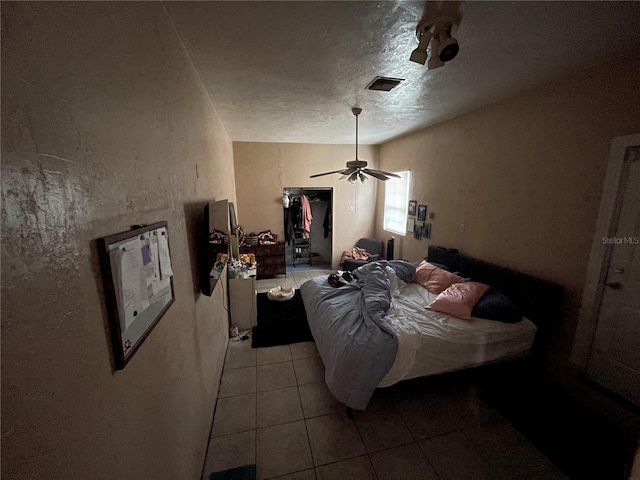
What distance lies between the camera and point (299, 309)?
11.7 ft

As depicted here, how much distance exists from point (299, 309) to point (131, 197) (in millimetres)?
2993

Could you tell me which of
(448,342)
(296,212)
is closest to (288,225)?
(296,212)

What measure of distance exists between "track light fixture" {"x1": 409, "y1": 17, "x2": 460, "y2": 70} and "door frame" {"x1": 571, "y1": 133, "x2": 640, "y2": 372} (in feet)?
4.98

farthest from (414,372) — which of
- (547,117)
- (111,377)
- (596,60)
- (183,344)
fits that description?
(596,60)

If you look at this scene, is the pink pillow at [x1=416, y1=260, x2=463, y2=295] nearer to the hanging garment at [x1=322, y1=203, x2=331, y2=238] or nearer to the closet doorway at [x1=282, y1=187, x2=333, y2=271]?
the closet doorway at [x1=282, y1=187, x2=333, y2=271]

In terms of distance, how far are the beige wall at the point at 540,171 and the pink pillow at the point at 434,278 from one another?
49cm

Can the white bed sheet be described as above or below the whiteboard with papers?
below

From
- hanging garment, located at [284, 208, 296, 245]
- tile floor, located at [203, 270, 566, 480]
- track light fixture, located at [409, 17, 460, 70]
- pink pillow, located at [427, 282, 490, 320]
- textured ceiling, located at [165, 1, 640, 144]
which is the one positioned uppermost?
textured ceiling, located at [165, 1, 640, 144]

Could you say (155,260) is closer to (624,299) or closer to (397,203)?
(624,299)

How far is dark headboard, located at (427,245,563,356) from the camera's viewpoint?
2088mm

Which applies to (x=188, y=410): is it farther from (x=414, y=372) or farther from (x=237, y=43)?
(x=237, y=43)

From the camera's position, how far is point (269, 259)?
4844 millimetres

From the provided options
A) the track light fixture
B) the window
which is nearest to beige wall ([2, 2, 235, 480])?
the track light fixture

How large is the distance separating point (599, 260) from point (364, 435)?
2198 millimetres
